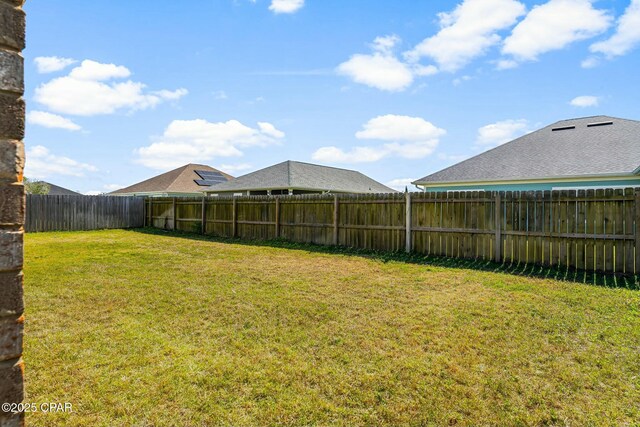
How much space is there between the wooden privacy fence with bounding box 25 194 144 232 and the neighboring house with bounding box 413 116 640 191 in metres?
14.2

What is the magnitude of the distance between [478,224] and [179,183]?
81.5ft

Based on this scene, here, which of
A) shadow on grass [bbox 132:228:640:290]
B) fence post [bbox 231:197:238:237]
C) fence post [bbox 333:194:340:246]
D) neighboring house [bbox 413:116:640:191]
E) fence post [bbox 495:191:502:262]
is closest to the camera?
shadow on grass [bbox 132:228:640:290]

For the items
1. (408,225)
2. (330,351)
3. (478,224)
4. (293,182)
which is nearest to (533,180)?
(478,224)

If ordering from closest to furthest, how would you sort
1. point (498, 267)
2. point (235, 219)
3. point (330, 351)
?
point (330, 351) → point (498, 267) → point (235, 219)

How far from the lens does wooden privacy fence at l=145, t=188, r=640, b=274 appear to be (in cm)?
682

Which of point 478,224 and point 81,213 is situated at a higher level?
point 81,213

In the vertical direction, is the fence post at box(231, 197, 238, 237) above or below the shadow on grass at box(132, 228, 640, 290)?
above

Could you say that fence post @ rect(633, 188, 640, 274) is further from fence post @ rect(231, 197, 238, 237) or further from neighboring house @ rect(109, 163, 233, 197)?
neighboring house @ rect(109, 163, 233, 197)

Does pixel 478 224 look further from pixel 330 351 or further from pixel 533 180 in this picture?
pixel 330 351

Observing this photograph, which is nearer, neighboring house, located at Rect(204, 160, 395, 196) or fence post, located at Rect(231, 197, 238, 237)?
fence post, located at Rect(231, 197, 238, 237)

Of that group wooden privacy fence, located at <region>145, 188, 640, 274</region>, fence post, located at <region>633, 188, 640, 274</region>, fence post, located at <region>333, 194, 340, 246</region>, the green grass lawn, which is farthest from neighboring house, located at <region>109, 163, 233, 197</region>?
fence post, located at <region>633, 188, 640, 274</region>

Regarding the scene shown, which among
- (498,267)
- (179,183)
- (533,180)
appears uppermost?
(179,183)

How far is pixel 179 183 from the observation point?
92.4ft

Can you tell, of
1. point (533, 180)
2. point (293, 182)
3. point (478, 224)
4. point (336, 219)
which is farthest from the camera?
point (293, 182)
